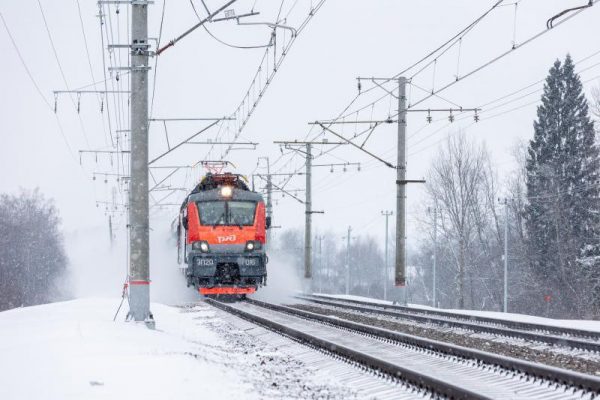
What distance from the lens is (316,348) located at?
13.0 meters

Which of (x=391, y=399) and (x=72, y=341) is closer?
(x=391, y=399)

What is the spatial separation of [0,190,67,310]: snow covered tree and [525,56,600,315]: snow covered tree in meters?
41.8

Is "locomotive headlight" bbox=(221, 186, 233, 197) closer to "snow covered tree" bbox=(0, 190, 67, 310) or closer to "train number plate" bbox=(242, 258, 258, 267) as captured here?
"train number plate" bbox=(242, 258, 258, 267)

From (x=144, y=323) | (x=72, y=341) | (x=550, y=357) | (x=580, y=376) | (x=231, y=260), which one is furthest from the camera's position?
(x=231, y=260)

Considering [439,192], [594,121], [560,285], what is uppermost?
[594,121]

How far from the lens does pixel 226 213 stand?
86.4ft

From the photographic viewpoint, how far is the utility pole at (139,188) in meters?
15.5

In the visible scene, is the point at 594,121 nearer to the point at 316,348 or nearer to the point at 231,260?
the point at 231,260

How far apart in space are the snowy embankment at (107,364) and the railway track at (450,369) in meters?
1.78

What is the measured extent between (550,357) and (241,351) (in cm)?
465

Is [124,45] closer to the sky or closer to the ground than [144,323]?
closer to the sky

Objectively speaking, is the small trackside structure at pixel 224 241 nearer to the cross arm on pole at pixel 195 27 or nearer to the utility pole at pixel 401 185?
the utility pole at pixel 401 185

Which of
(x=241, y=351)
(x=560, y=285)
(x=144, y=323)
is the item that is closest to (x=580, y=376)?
(x=241, y=351)

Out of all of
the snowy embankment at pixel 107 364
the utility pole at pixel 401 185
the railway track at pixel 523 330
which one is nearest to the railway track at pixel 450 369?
the snowy embankment at pixel 107 364
